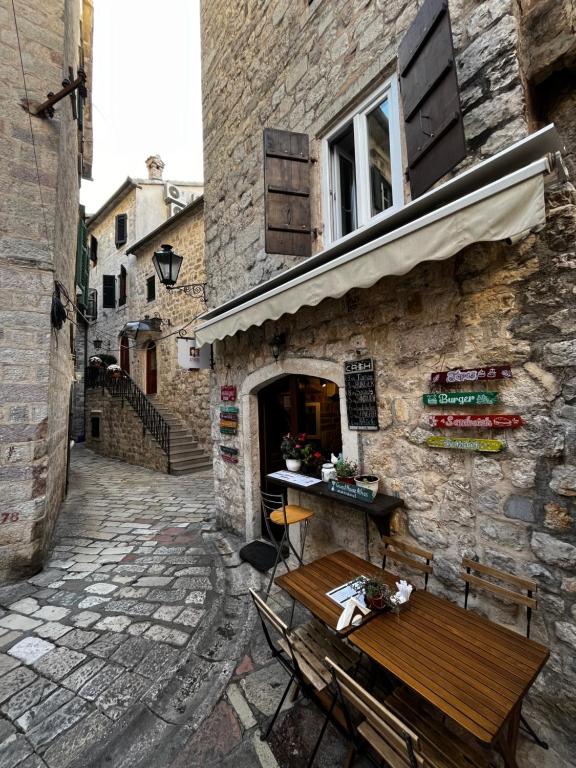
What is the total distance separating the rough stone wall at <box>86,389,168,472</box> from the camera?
38.5 feet

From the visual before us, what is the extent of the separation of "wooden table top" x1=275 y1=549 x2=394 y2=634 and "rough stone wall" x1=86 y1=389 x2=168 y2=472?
9.03 metres

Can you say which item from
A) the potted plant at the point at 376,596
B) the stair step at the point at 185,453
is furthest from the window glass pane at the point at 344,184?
the stair step at the point at 185,453

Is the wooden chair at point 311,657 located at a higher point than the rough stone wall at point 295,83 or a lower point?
lower

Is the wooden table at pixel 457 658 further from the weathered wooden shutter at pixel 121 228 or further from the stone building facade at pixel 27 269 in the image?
the weathered wooden shutter at pixel 121 228

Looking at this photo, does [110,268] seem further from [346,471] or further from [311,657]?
[311,657]

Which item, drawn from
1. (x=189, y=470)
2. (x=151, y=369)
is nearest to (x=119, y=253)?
(x=151, y=369)

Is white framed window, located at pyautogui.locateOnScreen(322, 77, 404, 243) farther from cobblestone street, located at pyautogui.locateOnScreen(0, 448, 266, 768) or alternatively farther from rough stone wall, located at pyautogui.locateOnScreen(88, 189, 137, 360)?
rough stone wall, located at pyautogui.locateOnScreen(88, 189, 137, 360)

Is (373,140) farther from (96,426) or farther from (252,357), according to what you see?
(96,426)

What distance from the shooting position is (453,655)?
1.93 metres

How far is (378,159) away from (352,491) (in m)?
3.82

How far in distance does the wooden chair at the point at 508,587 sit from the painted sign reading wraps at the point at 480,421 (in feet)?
3.27

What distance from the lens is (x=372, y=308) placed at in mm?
3344

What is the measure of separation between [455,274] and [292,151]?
2.96 meters

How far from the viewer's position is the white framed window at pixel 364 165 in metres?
3.52
